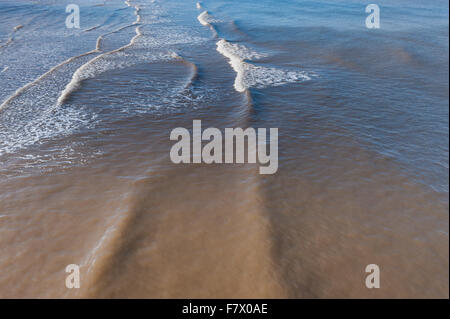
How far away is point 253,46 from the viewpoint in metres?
19.6

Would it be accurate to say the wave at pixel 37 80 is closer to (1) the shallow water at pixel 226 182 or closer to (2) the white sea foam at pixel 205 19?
(1) the shallow water at pixel 226 182

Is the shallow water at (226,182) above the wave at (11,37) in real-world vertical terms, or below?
below

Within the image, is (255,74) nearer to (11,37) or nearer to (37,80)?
(37,80)

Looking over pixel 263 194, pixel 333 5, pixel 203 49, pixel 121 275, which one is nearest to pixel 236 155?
pixel 263 194

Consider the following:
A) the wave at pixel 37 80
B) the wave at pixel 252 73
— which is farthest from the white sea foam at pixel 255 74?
the wave at pixel 37 80

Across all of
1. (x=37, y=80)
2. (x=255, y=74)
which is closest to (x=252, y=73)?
(x=255, y=74)

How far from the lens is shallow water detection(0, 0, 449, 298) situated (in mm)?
4562

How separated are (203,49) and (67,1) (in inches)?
1053

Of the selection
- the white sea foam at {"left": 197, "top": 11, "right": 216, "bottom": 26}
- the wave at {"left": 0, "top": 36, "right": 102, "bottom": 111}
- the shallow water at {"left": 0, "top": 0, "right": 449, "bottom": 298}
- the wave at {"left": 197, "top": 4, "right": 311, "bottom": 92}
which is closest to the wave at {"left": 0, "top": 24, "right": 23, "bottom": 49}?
the shallow water at {"left": 0, "top": 0, "right": 449, "bottom": 298}

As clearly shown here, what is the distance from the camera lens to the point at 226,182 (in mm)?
6727

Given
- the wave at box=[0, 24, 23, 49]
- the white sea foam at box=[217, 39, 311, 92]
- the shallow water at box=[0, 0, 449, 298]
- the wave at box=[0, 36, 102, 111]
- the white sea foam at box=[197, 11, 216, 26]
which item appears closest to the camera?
the shallow water at box=[0, 0, 449, 298]

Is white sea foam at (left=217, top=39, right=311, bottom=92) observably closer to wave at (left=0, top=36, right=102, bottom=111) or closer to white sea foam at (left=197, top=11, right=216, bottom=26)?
wave at (left=0, top=36, right=102, bottom=111)

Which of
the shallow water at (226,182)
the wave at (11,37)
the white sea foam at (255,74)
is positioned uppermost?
the wave at (11,37)

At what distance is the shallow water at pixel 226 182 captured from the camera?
4562mm
